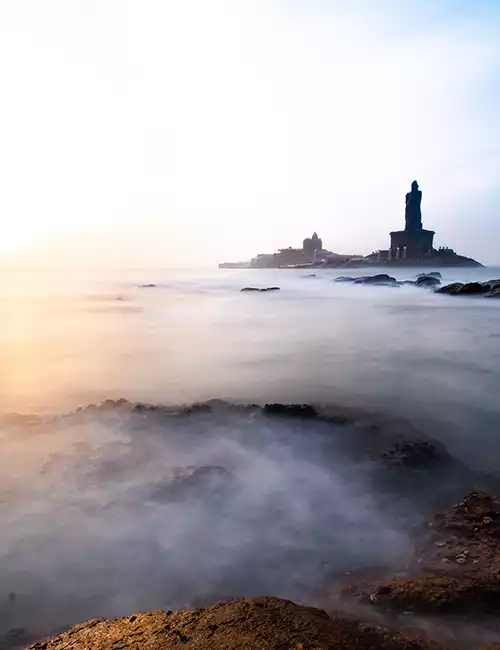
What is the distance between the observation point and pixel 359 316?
24391 mm

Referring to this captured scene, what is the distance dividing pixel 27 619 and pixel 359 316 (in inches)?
894

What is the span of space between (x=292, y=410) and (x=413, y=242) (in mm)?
153796

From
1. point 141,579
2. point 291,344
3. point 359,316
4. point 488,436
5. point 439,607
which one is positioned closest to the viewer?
point 439,607

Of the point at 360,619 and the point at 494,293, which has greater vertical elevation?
the point at 494,293

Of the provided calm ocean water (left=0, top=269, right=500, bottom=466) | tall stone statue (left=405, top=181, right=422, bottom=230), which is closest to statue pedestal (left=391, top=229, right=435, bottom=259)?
tall stone statue (left=405, top=181, right=422, bottom=230)

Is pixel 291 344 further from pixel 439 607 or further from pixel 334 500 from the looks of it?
pixel 439 607

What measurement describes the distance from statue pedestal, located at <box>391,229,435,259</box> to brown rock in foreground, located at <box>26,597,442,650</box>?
156 meters

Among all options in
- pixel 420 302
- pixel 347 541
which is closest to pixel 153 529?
pixel 347 541

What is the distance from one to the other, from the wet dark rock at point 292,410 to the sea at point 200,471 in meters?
0.28

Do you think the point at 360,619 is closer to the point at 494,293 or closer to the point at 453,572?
the point at 453,572

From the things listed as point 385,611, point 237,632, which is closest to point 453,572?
point 385,611

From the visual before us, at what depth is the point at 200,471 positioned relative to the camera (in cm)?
543

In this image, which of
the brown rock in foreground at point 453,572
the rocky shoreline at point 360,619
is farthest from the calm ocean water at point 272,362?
the rocky shoreline at point 360,619

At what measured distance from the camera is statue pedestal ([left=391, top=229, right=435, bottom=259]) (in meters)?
148
